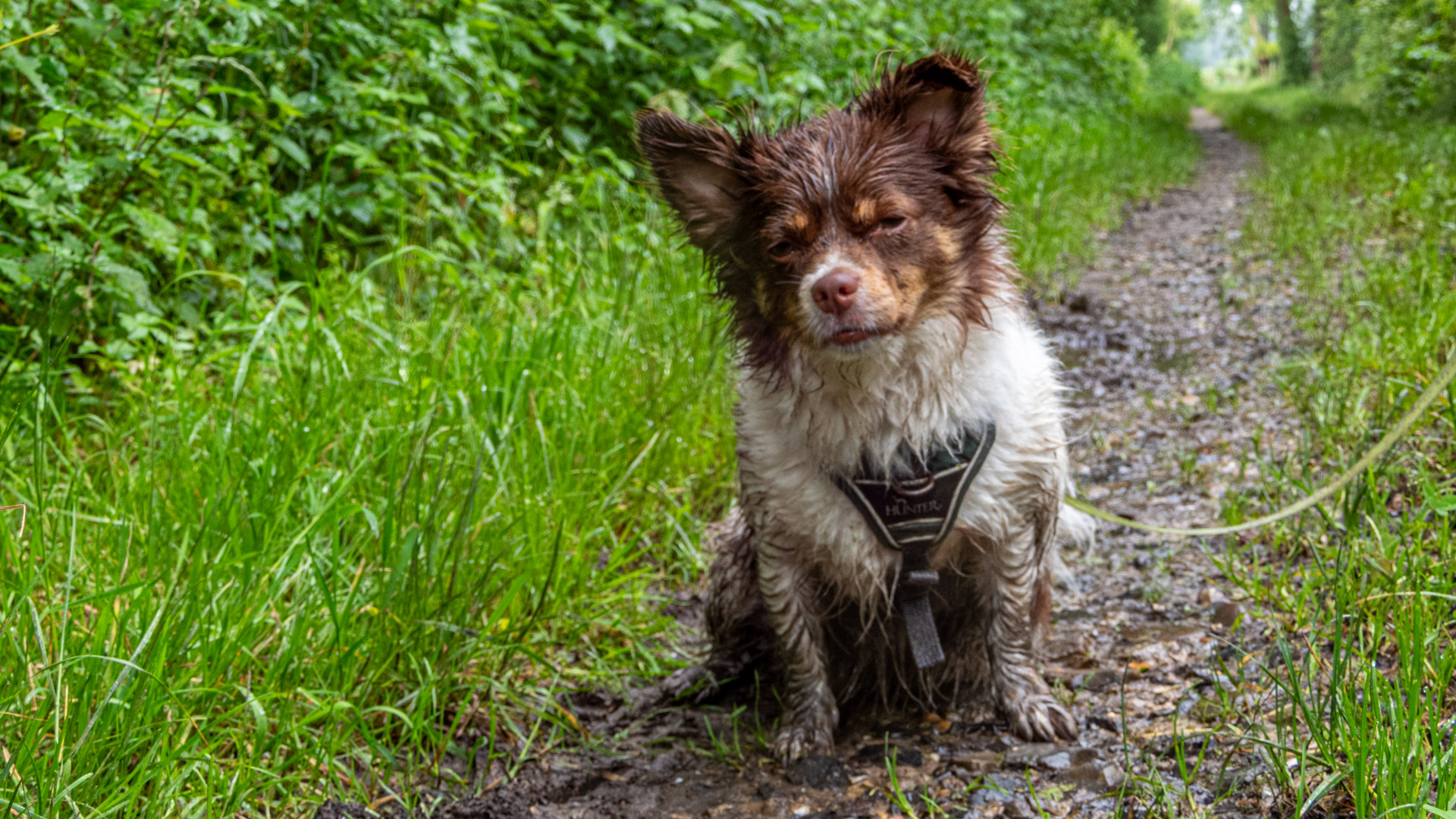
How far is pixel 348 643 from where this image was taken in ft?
8.33

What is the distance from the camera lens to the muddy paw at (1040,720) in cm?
279

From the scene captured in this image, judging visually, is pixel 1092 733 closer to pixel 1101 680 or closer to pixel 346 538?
pixel 1101 680

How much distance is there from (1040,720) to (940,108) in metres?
1.60

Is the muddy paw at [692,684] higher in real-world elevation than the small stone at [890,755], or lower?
lower

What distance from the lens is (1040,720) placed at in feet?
9.17

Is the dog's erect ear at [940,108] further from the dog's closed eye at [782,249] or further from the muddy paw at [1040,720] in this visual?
the muddy paw at [1040,720]

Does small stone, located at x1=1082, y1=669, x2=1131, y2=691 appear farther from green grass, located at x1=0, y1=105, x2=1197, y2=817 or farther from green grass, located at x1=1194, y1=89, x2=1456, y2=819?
green grass, located at x1=0, y1=105, x2=1197, y2=817

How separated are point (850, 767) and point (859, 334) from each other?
3.79ft

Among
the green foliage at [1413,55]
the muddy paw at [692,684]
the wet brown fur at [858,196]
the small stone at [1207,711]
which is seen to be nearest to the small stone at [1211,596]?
the small stone at [1207,711]

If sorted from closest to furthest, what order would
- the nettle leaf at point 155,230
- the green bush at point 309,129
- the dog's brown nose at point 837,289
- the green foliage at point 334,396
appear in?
the green foliage at point 334,396
the dog's brown nose at point 837,289
the green bush at point 309,129
the nettle leaf at point 155,230

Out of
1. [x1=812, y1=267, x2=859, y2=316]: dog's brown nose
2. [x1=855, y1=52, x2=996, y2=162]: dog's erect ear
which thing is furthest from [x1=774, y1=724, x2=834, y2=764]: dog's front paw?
[x1=855, y1=52, x2=996, y2=162]: dog's erect ear

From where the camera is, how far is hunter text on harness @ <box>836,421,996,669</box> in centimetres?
268

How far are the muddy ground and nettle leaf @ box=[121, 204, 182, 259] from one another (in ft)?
7.25

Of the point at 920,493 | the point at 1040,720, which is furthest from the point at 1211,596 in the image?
the point at 920,493
